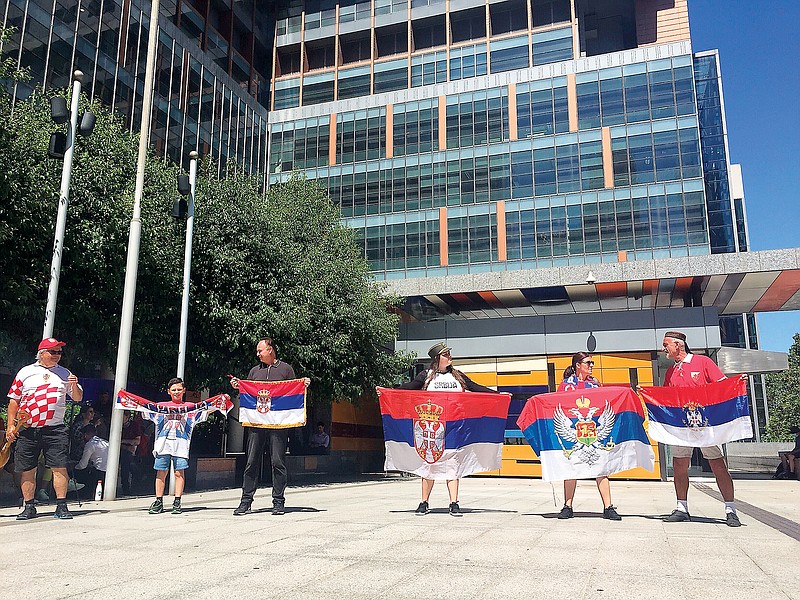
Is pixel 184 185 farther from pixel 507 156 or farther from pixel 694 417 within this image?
pixel 507 156

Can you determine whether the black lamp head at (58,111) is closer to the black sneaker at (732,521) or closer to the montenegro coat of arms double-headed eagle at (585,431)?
the montenegro coat of arms double-headed eagle at (585,431)

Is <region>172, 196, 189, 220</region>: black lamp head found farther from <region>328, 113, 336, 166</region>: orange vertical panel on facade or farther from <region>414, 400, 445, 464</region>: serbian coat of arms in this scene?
<region>328, 113, 336, 166</region>: orange vertical panel on facade

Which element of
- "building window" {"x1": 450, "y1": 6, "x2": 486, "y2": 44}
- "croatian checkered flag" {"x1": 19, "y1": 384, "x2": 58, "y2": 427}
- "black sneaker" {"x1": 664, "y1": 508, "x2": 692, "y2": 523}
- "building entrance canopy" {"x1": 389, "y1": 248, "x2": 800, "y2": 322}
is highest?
"building window" {"x1": 450, "y1": 6, "x2": 486, "y2": 44}

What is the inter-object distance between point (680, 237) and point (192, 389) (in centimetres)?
3395

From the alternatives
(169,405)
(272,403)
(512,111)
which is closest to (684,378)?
(272,403)

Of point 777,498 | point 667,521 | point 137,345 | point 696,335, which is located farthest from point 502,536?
point 696,335

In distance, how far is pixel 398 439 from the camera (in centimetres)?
969

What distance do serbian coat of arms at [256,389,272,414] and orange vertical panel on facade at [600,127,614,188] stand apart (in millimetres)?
39417

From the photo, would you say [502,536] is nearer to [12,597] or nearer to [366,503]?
[12,597]

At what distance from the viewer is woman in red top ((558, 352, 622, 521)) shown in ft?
28.8

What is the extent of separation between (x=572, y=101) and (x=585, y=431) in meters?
41.3

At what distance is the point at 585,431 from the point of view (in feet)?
29.8

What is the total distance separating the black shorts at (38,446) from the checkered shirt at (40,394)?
0.12 metres

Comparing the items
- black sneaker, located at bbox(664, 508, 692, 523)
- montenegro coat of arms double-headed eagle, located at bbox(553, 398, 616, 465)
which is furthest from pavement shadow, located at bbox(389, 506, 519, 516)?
black sneaker, located at bbox(664, 508, 692, 523)
